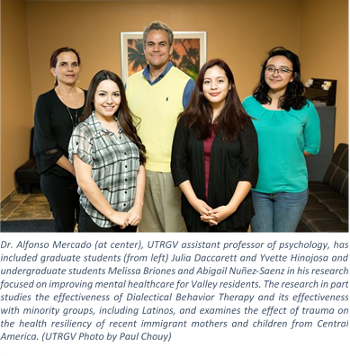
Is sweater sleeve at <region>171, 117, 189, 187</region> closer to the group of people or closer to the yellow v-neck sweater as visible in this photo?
the group of people

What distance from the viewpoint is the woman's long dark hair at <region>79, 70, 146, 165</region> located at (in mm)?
1317

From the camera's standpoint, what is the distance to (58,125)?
156 centimetres

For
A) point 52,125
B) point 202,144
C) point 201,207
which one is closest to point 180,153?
point 202,144

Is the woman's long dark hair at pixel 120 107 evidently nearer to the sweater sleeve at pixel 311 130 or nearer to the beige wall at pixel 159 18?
the sweater sleeve at pixel 311 130

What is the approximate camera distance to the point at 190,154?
1343 millimetres

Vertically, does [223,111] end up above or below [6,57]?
below

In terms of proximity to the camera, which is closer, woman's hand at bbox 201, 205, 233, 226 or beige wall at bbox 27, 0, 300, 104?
woman's hand at bbox 201, 205, 233, 226

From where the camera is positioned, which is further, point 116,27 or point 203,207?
point 116,27

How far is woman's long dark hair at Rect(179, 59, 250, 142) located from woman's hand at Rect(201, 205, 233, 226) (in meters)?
0.22

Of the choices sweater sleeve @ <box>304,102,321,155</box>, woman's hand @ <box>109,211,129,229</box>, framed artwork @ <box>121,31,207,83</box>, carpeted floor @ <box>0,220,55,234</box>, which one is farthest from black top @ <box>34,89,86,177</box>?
framed artwork @ <box>121,31,207,83</box>
